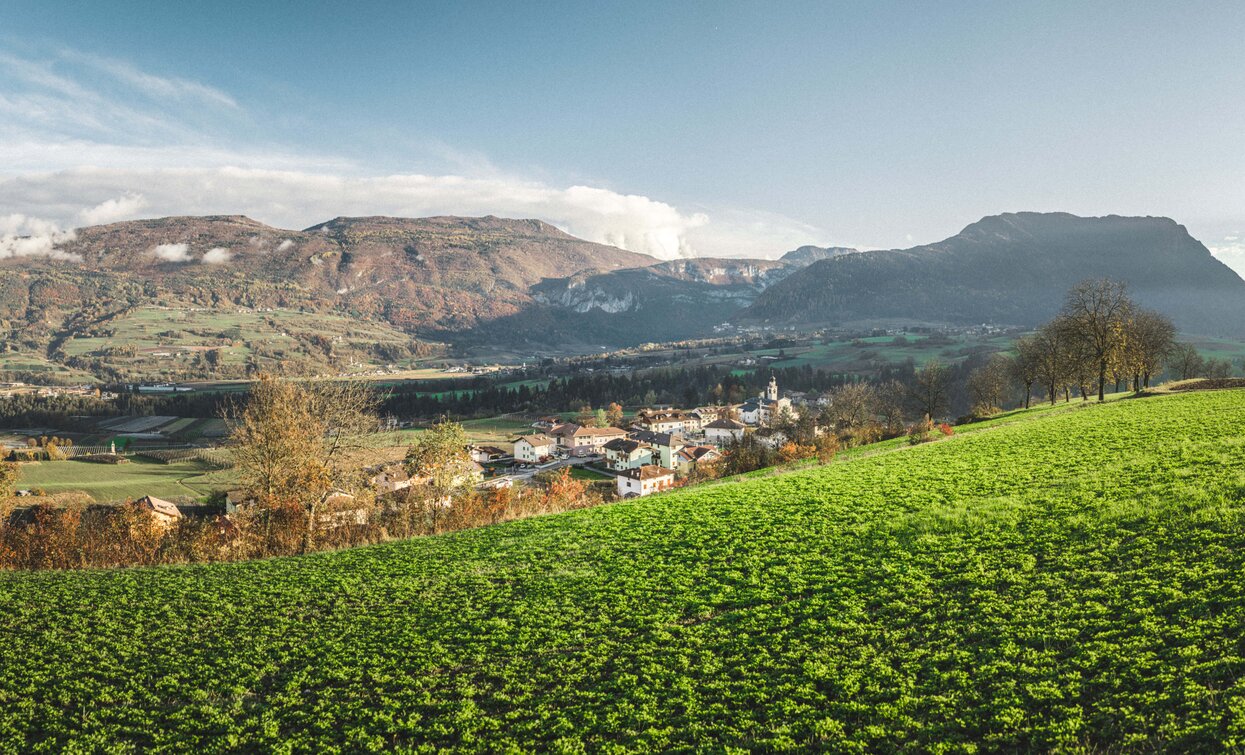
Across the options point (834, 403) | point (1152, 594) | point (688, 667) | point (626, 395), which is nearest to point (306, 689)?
point (688, 667)

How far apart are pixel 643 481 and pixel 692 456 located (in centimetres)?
2665

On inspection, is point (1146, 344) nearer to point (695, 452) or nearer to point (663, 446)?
point (695, 452)

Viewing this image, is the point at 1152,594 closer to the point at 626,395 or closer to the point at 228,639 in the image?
the point at 228,639

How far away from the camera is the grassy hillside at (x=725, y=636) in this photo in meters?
10.1

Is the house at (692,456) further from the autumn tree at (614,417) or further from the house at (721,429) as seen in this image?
the autumn tree at (614,417)

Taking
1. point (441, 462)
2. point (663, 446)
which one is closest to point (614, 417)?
point (663, 446)

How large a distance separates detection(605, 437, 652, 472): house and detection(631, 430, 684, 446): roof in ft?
13.3

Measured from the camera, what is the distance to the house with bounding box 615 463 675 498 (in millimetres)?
87062

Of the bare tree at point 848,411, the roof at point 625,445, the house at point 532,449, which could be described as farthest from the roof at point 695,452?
the house at point 532,449

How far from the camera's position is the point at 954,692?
10391mm

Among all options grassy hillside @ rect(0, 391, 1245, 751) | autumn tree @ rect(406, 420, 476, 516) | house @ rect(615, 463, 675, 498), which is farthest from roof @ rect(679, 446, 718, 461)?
grassy hillside @ rect(0, 391, 1245, 751)

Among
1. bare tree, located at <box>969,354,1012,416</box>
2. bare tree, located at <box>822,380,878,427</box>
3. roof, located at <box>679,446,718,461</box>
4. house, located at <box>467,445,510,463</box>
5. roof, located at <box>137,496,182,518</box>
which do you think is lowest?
house, located at <box>467,445,510,463</box>

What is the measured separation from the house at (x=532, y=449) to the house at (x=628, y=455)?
16.7 metres

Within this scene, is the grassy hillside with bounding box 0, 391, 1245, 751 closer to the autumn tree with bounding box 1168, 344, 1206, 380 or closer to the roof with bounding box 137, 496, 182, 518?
the roof with bounding box 137, 496, 182, 518
